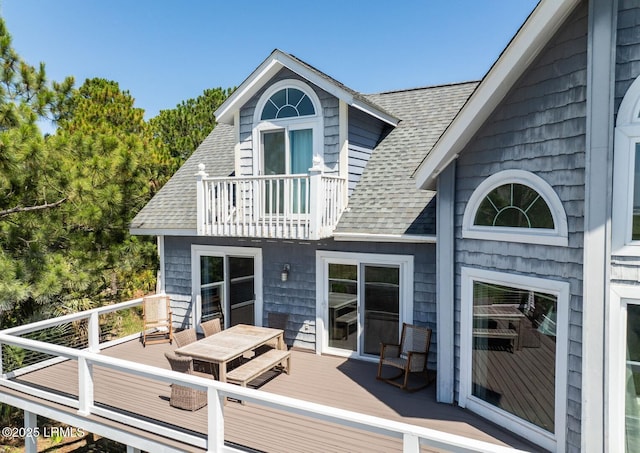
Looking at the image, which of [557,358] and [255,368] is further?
[255,368]

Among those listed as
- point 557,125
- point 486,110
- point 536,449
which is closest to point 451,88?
point 486,110

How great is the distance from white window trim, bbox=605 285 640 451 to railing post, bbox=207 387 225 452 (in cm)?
394

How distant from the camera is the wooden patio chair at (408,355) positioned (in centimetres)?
624

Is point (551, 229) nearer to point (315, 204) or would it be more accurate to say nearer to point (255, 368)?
point (315, 204)

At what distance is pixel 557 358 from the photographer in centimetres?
437

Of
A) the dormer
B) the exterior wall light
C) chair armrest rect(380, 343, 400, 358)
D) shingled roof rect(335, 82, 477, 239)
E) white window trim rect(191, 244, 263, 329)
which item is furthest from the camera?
white window trim rect(191, 244, 263, 329)

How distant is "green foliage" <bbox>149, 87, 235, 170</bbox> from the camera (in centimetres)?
2253

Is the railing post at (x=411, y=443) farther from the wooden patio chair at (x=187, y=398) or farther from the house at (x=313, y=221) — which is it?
the house at (x=313, y=221)

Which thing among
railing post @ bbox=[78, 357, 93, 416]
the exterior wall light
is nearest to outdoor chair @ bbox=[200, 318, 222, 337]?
the exterior wall light

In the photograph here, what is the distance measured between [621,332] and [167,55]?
30388mm

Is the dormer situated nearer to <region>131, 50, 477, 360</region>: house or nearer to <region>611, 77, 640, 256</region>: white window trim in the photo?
<region>131, 50, 477, 360</region>: house

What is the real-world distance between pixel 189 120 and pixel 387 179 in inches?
711

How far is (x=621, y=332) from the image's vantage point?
376 cm

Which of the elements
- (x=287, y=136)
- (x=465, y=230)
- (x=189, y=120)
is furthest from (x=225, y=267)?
(x=189, y=120)
